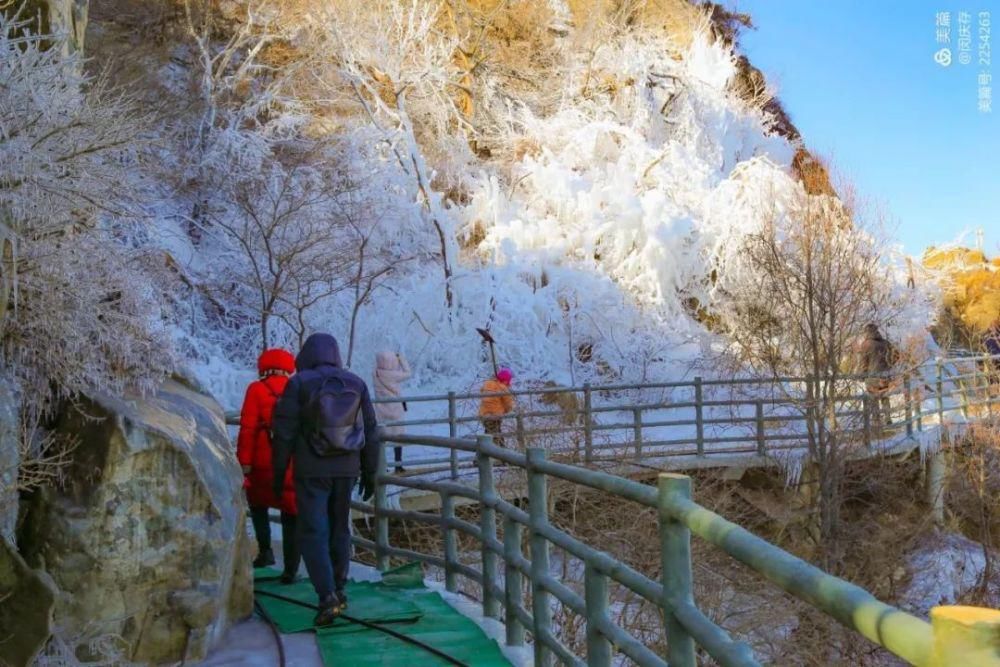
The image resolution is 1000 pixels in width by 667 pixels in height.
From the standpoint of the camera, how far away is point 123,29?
2442cm

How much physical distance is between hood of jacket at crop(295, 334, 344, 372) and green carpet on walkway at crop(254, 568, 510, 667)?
58.0 inches

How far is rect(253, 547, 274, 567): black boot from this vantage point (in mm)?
7664

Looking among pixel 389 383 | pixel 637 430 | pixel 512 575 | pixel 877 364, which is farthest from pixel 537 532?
pixel 877 364

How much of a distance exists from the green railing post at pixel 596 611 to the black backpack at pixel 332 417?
229cm

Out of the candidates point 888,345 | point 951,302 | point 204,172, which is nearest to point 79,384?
point 204,172

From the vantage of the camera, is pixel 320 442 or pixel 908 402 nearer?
pixel 320 442

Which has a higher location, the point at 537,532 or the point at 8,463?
the point at 8,463

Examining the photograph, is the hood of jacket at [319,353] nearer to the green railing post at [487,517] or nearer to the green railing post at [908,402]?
Answer: the green railing post at [487,517]

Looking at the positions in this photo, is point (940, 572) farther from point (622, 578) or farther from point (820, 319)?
point (622, 578)

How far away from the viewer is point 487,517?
552cm

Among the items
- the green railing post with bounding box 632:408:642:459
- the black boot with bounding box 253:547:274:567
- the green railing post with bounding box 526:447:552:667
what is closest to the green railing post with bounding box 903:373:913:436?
the green railing post with bounding box 632:408:642:459

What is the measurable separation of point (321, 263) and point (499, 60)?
13898mm

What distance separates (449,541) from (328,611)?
3.10ft

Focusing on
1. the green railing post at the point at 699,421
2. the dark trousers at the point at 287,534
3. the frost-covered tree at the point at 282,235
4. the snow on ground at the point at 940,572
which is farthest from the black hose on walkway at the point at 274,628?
the frost-covered tree at the point at 282,235
